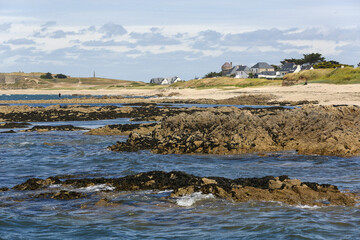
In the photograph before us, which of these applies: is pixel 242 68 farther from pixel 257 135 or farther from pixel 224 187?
pixel 224 187

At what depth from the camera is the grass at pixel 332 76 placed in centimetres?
7100

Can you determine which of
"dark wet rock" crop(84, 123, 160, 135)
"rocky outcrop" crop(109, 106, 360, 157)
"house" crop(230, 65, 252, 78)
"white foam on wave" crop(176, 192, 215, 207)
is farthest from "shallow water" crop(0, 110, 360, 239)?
"house" crop(230, 65, 252, 78)

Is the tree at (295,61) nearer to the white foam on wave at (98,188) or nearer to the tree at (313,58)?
the tree at (313,58)

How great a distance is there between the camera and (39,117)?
136 ft

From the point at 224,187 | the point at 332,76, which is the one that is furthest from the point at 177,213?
the point at 332,76

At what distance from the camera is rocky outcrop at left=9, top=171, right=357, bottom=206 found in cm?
1048

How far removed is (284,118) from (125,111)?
2854cm

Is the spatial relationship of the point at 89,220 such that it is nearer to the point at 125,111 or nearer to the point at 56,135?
the point at 56,135

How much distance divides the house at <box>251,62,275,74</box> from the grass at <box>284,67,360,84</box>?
63477 mm

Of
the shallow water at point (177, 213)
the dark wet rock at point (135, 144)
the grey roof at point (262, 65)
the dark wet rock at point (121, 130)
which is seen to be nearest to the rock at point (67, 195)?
the shallow water at point (177, 213)

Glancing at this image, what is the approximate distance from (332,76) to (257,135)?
211 feet

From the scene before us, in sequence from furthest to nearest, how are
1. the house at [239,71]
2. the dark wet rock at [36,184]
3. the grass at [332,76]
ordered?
the house at [239,71]
the grass at [332,76]
the dark wet rock at [36,184]

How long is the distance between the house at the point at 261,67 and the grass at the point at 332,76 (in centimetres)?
6348

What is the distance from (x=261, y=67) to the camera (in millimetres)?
154125
